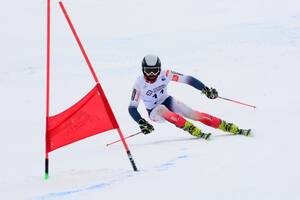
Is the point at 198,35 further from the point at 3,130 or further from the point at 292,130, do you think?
the point at 292,130

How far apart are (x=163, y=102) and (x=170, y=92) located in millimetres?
5599

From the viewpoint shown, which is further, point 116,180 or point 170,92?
point 170,92

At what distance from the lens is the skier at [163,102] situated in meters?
6.69

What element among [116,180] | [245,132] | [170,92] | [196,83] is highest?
[196,83]

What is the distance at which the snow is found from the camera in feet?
14.9

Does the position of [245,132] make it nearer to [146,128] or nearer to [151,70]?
[146,128]

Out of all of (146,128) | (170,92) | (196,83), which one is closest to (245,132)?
(196,83)

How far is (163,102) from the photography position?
7.45 meters

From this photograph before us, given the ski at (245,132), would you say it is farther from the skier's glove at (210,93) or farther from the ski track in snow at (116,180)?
the ski track in snow at (116,180)

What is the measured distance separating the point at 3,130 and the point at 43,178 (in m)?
4.88

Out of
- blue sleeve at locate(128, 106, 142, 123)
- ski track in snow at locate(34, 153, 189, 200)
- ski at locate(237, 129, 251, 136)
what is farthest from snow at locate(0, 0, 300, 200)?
blue sleeve at locate(128, 106, 142, 123)

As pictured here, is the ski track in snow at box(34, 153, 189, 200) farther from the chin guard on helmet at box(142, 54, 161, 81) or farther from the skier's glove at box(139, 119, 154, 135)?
the chin guard on helmet at box(142, 54, 161, 81)

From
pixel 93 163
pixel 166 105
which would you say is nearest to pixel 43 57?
pixel 166 105

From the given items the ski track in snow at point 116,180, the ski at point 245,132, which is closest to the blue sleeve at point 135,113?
the ski at point 245,132
